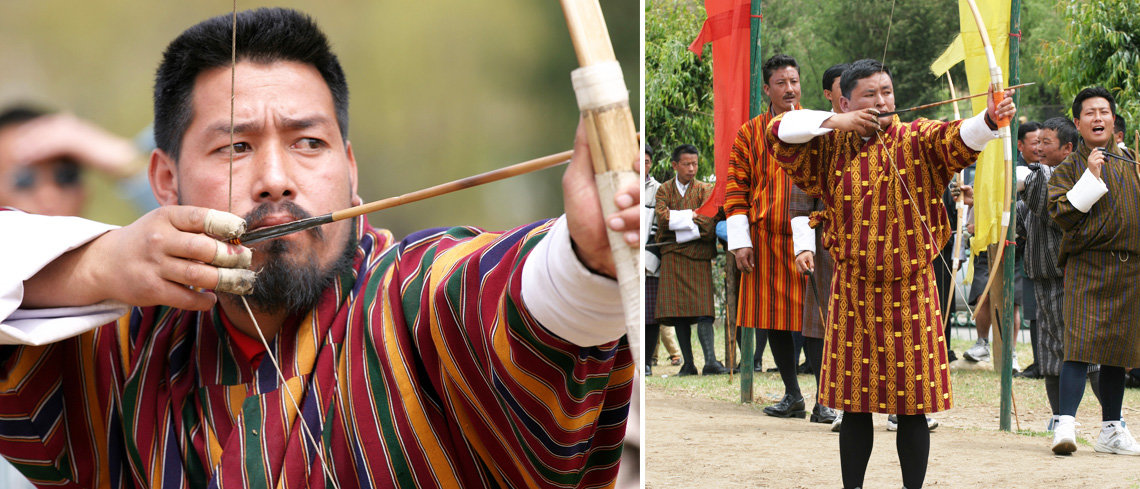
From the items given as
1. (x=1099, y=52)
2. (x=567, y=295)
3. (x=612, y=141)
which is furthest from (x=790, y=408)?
(x=612, y=141)

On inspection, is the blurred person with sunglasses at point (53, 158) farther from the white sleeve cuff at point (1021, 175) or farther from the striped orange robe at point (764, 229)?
the white sleeve cuff at point (1021, 175)

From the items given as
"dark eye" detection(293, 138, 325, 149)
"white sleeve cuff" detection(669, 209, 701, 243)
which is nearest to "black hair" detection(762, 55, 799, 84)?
"white sleeve cuff" detection(669, 209, 701, 243)

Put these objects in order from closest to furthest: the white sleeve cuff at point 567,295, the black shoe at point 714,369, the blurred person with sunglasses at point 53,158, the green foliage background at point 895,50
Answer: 1. the white sleeve cuff at point 567,295
2. the blurred person with sunglasses at point 53,158
3. the green foliage background at point 895,50
4. the black shoe at point 714,369

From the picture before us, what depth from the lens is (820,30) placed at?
308 centimetres

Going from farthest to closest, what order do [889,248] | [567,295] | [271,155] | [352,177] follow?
1. [889,248]
2. [352,177]
3. [271,155]
4. [567,295]

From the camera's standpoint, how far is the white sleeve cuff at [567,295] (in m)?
1.02

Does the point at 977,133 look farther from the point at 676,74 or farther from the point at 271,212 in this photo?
the point at 271,212

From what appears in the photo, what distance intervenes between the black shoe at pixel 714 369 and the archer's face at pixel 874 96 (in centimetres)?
155

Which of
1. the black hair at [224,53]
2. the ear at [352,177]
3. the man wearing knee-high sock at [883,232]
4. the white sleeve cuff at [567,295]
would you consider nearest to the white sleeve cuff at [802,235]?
the man wearing knee-high sock at [883,232]

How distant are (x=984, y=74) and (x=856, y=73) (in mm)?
447

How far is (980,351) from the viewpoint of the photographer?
11.4 feet

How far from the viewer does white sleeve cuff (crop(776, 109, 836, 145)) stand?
8.82ft

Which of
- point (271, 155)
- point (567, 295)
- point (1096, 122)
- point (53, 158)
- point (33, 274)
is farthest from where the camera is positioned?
point (1096, 122)

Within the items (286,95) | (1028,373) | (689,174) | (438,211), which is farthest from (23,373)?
(1028,373)
